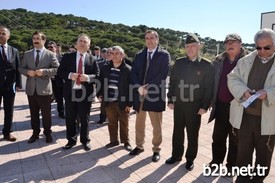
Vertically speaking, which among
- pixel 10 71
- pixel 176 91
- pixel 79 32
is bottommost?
pixel 176 91

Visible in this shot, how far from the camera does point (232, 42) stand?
137 inches

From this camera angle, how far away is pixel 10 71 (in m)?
5.03

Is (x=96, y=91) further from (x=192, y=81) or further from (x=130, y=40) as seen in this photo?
(x=130, y=40)

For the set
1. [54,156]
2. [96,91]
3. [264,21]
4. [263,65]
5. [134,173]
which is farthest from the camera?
[264,21]

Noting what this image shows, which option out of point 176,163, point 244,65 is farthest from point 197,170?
point 244,65

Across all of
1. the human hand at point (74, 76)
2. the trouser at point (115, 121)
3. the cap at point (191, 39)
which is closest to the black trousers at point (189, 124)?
the cap at point (191, 39)

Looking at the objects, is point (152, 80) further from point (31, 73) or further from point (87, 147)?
point (31, 73)

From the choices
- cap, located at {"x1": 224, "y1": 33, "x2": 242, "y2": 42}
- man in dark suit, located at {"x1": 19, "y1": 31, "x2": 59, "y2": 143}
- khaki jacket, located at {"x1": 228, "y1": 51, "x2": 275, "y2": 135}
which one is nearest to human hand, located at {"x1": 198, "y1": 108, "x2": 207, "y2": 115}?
khaki jacket, located at {"x1": 228, "y1": 51, "x2": 275, "y2": 135}

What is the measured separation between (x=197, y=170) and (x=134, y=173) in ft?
2.93

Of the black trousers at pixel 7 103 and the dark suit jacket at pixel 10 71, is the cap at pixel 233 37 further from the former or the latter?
the black trousers at pixel 7 103

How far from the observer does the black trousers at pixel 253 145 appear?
10.1 ft

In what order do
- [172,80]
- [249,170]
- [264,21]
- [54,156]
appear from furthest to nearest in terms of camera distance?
1. [264,21]
2. [54,156]
3. [172,80]
4. [249,170]

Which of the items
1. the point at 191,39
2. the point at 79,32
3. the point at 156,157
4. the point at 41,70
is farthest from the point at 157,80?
the point at 79,32

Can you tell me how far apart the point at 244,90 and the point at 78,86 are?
2718 millimetres
